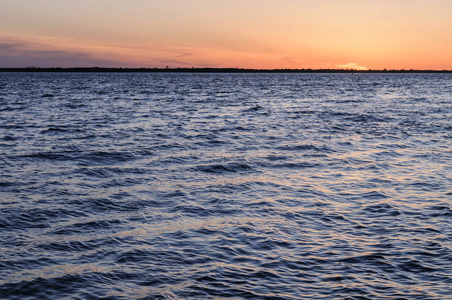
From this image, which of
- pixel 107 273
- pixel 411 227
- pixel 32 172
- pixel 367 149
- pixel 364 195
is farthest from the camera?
pixel 367 149

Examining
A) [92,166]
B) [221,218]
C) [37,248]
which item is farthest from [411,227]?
[92,166]

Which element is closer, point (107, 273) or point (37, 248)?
point (107, 273)

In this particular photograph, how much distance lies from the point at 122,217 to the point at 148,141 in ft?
46.7

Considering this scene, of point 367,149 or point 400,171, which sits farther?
point 367,149

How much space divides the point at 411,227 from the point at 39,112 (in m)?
39.9

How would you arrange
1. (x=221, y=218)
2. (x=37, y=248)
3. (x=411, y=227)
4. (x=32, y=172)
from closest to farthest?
(x=37, y=248), (x=411, y=227), (x=221, y=218), (x=32, y=172)

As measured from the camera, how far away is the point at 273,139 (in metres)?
28.7

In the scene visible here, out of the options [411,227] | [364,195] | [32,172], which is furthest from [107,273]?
[32,172]

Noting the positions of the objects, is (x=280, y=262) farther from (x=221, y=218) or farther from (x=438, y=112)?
(x=438, y=112)

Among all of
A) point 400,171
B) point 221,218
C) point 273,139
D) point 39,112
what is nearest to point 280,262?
point 221,218

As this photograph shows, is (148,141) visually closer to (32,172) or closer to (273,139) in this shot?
(273,139)

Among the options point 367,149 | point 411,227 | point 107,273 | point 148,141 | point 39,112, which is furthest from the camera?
point 39,112

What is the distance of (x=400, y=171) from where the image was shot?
63.0 feet

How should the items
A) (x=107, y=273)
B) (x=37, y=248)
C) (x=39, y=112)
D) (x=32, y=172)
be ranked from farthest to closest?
(x=39, y=112), (x=32, y=172), (x=37, y=248), (x=107, y=273)
